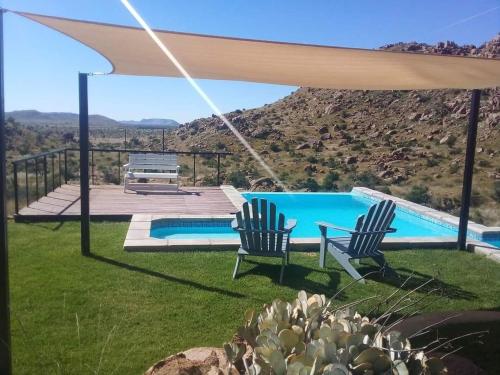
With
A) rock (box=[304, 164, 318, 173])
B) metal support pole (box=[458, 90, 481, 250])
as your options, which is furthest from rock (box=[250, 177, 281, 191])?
metal support pole (box=[458, 90, 481, 250])

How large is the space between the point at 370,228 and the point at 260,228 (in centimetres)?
132

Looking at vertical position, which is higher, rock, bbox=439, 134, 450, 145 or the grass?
rock, bbox=439, 134, 450, 145

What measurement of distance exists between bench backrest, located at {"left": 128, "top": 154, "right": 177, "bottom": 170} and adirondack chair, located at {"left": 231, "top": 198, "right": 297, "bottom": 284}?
6.16 m

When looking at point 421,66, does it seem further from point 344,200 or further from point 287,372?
point 344,200

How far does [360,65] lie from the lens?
4.37 metres

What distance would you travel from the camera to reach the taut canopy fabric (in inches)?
133

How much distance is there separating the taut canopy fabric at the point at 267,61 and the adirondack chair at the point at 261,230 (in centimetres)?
159

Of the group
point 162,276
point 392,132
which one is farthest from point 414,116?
point 162,276

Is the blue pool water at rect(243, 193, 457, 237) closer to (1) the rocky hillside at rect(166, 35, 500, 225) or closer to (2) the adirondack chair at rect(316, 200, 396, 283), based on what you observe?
(1) the rocky hillside at rect(166, 35, 500, 225)

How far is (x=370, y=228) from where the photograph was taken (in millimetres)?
5477

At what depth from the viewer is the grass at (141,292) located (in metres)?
3.38

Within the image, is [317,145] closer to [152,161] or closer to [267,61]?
[152,161]

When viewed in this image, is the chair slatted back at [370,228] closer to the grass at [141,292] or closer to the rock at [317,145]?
the grass at [141,292]

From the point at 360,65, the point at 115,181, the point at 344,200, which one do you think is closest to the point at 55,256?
the point at 360,65
